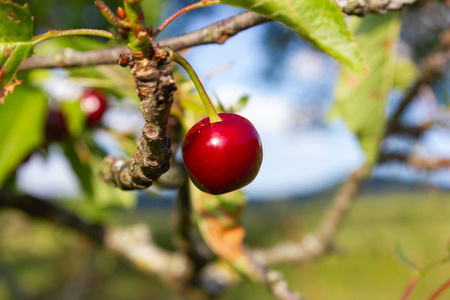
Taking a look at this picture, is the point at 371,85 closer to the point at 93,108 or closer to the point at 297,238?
the point at 93,108

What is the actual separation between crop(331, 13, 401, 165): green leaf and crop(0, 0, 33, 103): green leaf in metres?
0.52

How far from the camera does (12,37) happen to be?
0.96 feet

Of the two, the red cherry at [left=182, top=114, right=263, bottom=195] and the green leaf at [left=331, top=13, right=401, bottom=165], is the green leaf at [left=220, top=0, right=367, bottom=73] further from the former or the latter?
the green leaf at [left=331, top=13, right=401, bottom=165]

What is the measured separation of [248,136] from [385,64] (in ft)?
1.86

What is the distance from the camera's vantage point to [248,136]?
0.29m

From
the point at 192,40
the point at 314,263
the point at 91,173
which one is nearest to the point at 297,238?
the point at 314,263

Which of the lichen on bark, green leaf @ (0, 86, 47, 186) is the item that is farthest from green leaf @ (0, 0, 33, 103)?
green leaf @ (0, 86, 47, 186)

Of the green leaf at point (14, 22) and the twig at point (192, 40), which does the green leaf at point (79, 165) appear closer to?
the twig at point (192, 40)

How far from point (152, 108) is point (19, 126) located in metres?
0.49

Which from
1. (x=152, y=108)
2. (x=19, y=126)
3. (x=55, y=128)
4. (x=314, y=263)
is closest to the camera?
(x=152, y=108)

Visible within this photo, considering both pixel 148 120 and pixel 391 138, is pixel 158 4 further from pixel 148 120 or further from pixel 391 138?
pixel 148 120

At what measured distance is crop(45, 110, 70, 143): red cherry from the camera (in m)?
0.83

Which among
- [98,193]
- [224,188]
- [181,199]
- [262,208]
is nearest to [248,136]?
[224,188]

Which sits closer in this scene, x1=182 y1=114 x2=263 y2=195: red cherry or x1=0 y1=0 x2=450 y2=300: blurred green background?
x1=182 y1=114 x2=263 y2=195: red cherry
